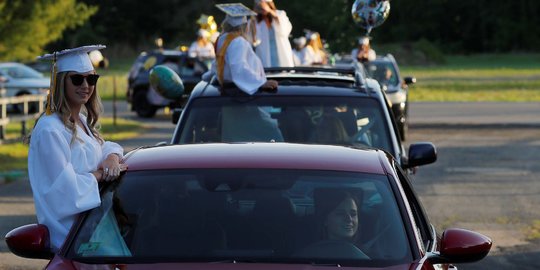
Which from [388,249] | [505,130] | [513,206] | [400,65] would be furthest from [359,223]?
[400,65]

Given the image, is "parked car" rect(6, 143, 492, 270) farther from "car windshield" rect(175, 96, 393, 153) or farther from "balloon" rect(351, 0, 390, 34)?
"balloon" rect(351, 0, 390, 34)

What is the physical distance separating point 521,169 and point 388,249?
13.4m

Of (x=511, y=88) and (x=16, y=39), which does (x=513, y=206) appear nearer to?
(x=16, y=39)

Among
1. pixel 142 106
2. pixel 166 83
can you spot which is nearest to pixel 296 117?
pixel 166 83

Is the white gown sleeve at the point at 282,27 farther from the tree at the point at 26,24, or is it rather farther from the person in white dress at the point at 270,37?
the tree at the point at 26,24

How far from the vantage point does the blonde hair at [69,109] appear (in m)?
6.48

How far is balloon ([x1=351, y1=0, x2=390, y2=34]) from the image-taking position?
18.6 metres

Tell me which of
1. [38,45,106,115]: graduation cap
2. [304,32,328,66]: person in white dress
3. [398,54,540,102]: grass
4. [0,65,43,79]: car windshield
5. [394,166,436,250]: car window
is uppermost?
[38,45,106,115]: graduation cap

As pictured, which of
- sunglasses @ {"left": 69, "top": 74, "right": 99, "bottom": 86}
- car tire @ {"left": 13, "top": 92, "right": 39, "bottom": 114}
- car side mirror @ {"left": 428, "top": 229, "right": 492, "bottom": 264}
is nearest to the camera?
car side mirror @ {"left": 428, "top": 229, "right": 492, "bottom": 264}

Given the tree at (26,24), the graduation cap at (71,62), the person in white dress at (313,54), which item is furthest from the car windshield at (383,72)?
the graduation cap at (71,62)

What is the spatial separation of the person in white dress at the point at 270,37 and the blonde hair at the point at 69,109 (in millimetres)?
8046

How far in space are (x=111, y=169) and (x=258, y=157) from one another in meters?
0.65

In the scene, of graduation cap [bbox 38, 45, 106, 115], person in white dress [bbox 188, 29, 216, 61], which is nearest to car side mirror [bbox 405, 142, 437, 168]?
graduation cap [bbox 38, 45, 106, 115]

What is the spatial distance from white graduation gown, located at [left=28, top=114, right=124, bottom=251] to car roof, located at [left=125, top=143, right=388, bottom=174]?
22 cm
